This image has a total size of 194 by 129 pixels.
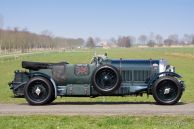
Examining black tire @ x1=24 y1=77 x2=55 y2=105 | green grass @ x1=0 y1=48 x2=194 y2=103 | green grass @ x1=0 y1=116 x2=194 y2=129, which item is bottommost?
green grass @ x1=0 y1=48 x2=194 y2=103

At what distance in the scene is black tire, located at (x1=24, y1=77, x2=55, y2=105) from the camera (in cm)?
1363

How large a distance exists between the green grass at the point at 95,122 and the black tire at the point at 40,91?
7.97ft

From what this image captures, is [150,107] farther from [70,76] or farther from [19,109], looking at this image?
[19,109]

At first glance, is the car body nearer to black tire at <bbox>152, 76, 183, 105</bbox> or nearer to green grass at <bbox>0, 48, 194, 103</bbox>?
black tire at <bbox>152, 76, 183, 105</bbox>

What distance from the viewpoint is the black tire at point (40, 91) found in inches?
537

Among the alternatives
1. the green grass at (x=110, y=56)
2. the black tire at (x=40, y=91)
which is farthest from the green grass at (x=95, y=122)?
the green grass at (x=110, y=56)

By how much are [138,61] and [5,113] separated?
167 inches

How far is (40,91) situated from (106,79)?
74.7 inches

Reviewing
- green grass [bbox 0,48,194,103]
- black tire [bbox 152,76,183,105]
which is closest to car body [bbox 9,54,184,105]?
black tire [bbox 152,76,183,105]

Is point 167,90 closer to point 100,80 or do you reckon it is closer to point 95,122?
point 100,80

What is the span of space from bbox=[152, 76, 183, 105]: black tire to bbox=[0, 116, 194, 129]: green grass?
2448 mm

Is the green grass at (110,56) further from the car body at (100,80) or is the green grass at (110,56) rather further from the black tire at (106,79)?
the black tire at (106,79)

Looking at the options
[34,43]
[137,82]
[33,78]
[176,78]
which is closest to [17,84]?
[33,78]

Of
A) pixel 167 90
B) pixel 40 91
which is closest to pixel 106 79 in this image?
pixel 167 90
